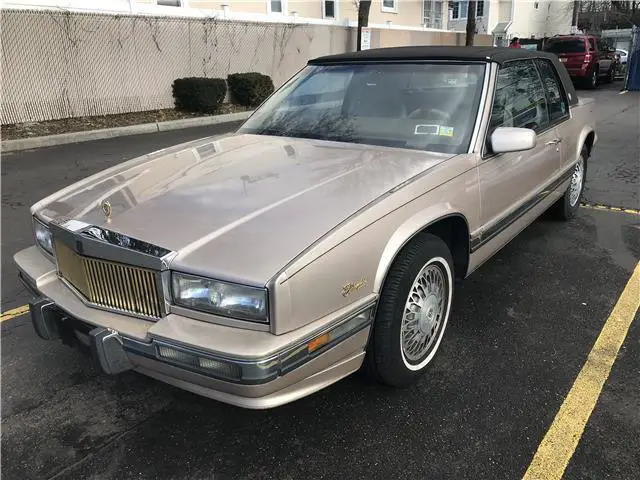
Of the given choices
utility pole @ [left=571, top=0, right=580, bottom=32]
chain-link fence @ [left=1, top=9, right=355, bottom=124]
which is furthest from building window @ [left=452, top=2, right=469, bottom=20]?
chain-link fence @ [left=1, top=9, right=355, bottom=124]

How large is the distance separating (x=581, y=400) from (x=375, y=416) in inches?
40.6

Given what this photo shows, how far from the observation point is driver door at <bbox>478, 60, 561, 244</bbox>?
317 cm

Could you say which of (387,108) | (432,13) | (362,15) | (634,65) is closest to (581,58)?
(634,65)

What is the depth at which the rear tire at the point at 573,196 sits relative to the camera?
5.05m

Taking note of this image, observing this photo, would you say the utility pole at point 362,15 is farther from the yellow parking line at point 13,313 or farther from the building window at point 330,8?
the yellow parking line at point 13,313

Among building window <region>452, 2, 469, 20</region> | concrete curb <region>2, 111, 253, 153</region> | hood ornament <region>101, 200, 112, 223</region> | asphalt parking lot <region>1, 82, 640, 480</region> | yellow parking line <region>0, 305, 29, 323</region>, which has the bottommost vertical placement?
asphalt parking lot <region>1, 82, 640, 480</region>

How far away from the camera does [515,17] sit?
38.0m

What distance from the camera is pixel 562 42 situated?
64.1 ft

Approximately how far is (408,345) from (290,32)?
15.2 m

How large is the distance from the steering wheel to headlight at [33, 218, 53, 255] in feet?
7.00

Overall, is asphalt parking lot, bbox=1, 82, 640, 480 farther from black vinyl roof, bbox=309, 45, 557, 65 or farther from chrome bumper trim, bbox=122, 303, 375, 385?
black vinyl roof, bbox=309, 45, 557, 65

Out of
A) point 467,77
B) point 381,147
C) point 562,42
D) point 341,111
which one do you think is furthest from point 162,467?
point 562,42

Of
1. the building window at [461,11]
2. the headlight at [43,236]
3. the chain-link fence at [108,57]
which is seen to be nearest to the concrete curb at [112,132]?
the chain-link fence at [108,57]

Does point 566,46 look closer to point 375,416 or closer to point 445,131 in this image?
point 445,131
